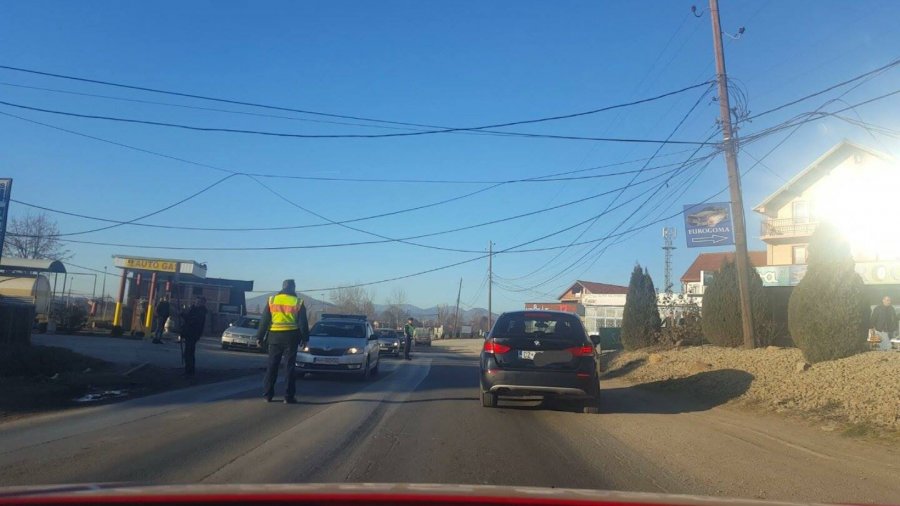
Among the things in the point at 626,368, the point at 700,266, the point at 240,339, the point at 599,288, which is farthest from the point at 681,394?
the point at 599,288

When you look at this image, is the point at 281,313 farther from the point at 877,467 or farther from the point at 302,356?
the point at 877,467

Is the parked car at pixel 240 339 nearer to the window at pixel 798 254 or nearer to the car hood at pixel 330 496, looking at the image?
the car hood at pixel 330 496

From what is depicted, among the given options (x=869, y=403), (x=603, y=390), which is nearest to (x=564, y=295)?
(x=603, y=390)

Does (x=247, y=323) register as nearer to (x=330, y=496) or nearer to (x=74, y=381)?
(x=74, y=381)

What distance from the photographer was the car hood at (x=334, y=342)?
14680 millimetres

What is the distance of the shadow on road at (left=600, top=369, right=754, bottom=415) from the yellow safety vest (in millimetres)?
5107

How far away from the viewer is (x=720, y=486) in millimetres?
6055

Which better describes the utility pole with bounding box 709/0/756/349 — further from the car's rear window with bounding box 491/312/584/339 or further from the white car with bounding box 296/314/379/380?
the white car with bounding box 296/314/379/380

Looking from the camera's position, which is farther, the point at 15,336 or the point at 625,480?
the point at 15,336

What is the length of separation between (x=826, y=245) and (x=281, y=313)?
1055 centimetres

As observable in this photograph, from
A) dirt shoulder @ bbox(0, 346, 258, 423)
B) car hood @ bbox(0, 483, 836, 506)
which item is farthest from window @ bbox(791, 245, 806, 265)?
car hood @ bbox(0, 483, 836, 506)

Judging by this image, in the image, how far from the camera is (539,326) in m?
11.0

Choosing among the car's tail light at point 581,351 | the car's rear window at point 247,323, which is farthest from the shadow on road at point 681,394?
the car's rear window at point 247,323

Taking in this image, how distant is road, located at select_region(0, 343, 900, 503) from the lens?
5961 mm
